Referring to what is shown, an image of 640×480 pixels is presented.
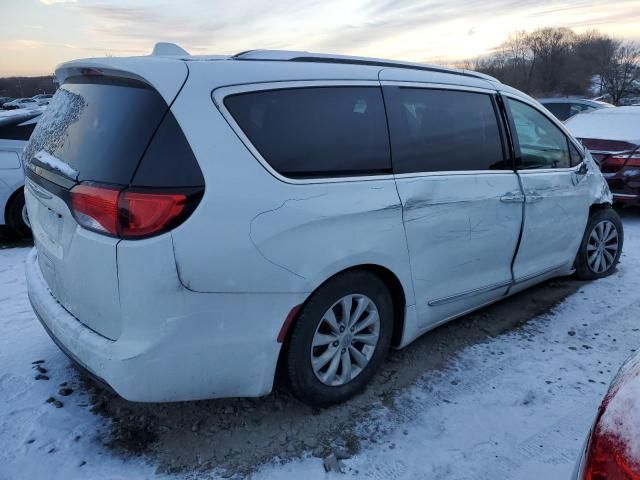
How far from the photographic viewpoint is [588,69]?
68.7m

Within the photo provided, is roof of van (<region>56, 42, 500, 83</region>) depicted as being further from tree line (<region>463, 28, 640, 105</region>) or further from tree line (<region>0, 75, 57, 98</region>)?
tree line (<region>0, 75, 57, 98</region>)

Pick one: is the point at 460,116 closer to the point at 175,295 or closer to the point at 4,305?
the point at 175,295

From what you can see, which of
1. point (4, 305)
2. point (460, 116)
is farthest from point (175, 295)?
point (4, 305)

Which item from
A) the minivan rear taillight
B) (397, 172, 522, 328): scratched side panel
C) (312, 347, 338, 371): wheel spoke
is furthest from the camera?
(397, 172, 522, 328): scratched side panel

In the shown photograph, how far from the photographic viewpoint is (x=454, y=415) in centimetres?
279

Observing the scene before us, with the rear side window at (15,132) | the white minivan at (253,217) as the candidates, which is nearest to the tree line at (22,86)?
the rear side window at (15,132)

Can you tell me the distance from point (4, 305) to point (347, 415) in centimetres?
288

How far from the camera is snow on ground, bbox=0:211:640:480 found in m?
2.40

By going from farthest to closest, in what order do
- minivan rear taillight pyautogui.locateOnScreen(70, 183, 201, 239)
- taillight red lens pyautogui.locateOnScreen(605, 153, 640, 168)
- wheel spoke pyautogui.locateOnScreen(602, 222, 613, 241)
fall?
taillight red lens pyautogui.locateOnScreen(605, 153, 640, 168)
wheel spoke pyautogui.locateOnScreen(602, 222, 613, 241)
minivan rear taillight pyautogui.locateOnScreen(70, 183, 201, 239)

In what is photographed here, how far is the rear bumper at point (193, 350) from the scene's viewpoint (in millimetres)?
2145

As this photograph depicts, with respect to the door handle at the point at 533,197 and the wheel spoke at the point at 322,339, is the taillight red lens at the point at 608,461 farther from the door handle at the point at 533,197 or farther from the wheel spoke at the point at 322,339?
the door handle at the point at 533,197

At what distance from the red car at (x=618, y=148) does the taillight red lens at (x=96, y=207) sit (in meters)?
6.12

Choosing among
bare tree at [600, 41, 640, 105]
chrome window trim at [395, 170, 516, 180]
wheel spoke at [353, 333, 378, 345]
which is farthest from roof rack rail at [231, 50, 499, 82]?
bare tree at [600, 41, 640, 105]

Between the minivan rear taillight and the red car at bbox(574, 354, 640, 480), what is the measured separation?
159 centimetres
